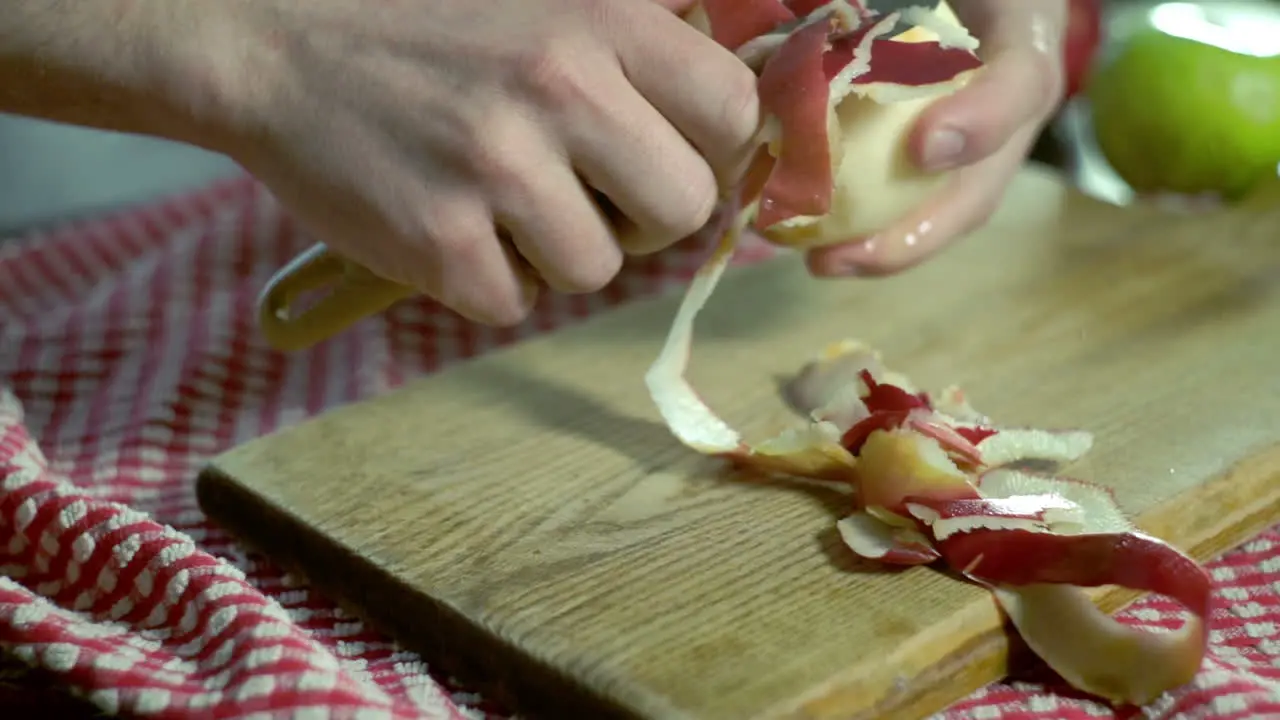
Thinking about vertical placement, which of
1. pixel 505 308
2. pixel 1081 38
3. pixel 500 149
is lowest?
pixel 1081 38

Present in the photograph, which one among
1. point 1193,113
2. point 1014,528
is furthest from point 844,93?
point 1193,113

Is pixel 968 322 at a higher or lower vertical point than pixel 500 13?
lower

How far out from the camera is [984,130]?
95 cm

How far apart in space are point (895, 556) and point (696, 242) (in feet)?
2.34

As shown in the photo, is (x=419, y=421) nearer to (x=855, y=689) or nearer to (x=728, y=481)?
(x=728, y=481)

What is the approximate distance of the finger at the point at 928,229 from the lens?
103 cm

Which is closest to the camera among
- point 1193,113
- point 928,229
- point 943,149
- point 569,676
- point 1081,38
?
point 569,676

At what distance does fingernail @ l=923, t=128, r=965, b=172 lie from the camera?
3.05ft

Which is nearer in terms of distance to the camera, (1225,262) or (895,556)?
(895,556)

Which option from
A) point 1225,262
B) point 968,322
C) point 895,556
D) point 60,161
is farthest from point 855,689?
point 60,161

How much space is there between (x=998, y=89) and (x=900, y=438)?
0.31 metres

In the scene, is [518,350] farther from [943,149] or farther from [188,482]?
[943,149]

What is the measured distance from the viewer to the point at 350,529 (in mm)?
862

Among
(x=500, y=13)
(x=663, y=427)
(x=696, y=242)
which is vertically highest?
(x=500, y=13)
